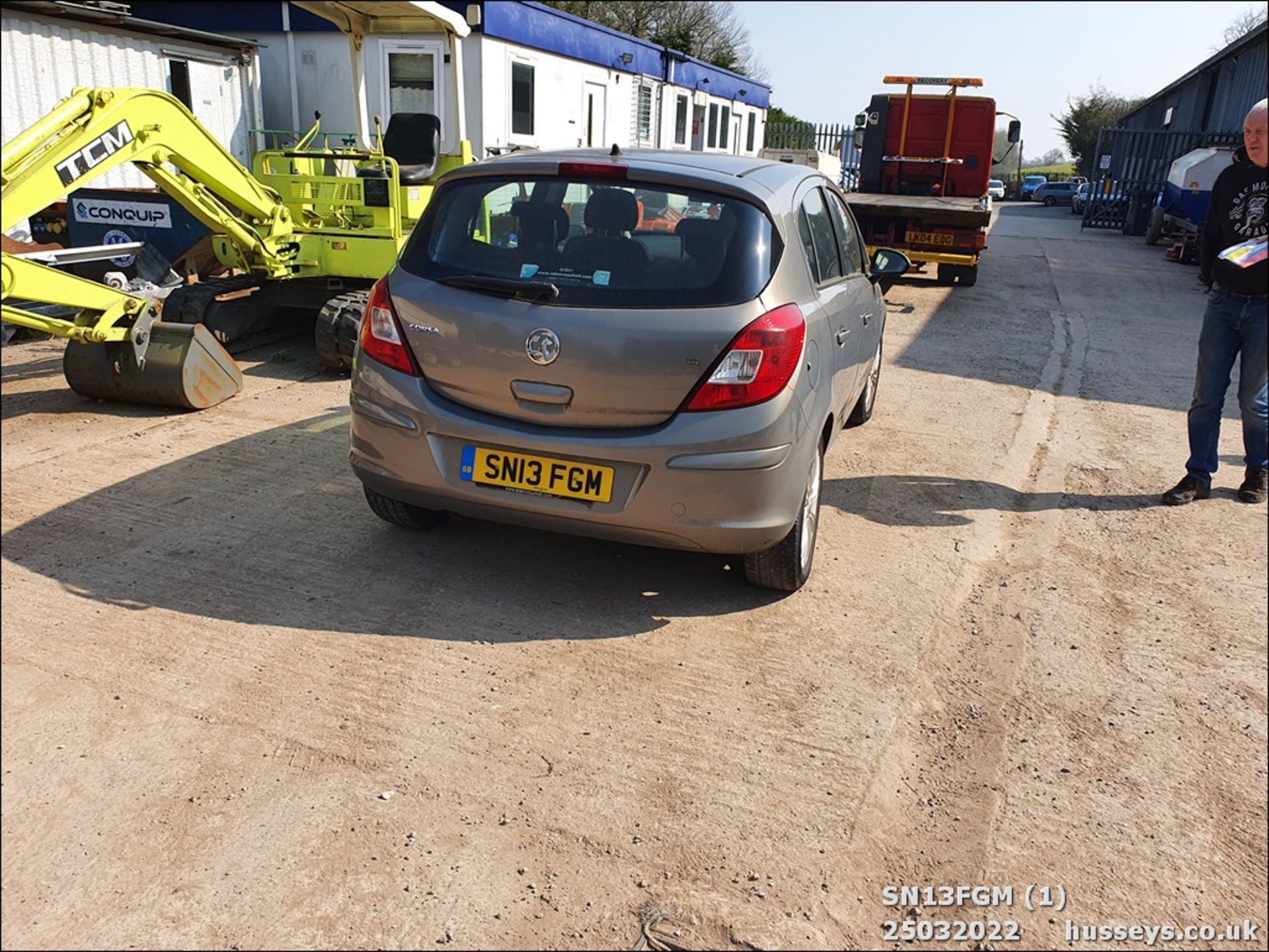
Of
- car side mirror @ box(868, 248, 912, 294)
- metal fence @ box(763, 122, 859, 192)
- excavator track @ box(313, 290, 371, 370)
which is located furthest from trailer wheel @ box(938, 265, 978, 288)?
metal fence @ box(763, 122, 859, 192)

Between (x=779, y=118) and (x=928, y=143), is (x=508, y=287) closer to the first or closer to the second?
(x=928, y=143)

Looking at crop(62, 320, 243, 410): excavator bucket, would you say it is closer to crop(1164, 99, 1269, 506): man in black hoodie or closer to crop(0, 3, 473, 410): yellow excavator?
crop(0, 3, 473, 410): yellow excavator

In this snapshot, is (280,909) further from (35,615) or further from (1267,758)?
(1267,758)

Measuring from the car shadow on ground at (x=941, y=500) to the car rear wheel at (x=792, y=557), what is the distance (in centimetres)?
105

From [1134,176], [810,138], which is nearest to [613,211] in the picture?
[1134,176]

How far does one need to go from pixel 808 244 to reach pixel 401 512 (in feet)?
7.11

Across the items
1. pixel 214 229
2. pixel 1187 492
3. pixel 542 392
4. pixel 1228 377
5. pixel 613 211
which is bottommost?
pixel 1187 492

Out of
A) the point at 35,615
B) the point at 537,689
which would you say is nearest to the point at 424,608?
the point at 537,689

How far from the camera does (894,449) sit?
20.7 feet

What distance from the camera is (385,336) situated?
3854mm

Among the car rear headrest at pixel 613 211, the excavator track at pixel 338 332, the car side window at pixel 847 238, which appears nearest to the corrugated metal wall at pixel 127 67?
the excavator track at pixel 338 332

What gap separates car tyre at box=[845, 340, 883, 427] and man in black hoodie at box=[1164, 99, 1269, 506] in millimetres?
1852

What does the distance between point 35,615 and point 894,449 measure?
5321 mm

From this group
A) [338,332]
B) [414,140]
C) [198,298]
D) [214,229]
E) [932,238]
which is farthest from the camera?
[932,238]
